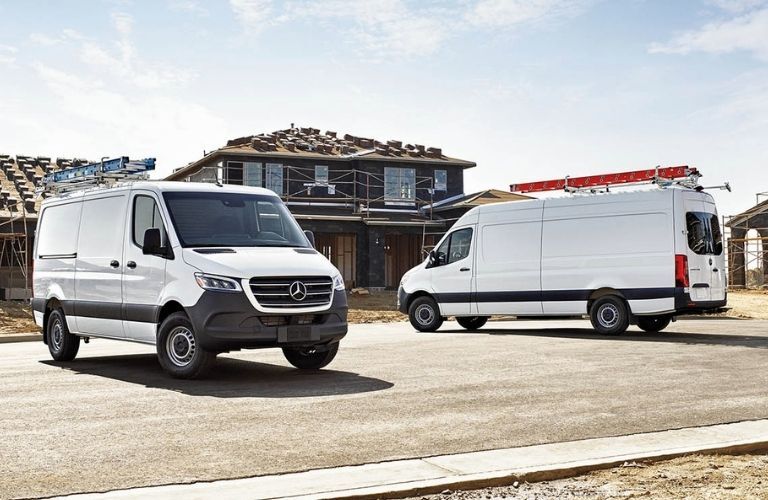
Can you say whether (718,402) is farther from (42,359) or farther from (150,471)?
(42,359)

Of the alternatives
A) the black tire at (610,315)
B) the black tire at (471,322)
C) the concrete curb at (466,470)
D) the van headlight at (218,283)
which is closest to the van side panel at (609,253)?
the black tire at (610,315)

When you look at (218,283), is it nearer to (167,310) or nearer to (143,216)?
(167,310)

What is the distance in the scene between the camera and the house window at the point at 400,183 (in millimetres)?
42375

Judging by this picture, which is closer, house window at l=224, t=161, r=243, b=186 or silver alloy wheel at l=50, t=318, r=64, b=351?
silver alloy wheel at l=50, t=318, r=64, b=351

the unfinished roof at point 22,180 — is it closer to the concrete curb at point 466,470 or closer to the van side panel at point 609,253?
the van side panel at point 609,253

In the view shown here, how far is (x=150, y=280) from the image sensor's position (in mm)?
11398

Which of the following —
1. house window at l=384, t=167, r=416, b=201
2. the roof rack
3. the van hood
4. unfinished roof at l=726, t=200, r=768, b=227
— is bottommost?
the van hood

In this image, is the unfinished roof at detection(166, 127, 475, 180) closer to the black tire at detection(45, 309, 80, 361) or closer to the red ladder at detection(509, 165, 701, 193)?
the red ladder at detection(509, 165, 701, 193)

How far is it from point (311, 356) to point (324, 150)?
30.8 metres

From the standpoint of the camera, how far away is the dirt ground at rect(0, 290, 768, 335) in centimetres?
2573

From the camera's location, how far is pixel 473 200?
1558 inches

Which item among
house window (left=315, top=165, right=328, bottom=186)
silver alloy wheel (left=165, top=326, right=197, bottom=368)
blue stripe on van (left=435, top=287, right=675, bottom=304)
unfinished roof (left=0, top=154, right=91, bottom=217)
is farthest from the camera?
house window (left=315, top=165, right=328, bottom=186)

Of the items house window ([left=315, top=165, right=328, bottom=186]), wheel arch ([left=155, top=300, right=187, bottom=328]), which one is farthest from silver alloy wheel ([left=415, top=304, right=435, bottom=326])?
house window ([left=315, top=165, right=328, bottom=186])

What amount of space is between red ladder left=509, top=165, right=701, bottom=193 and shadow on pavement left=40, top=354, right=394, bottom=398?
8865mm
